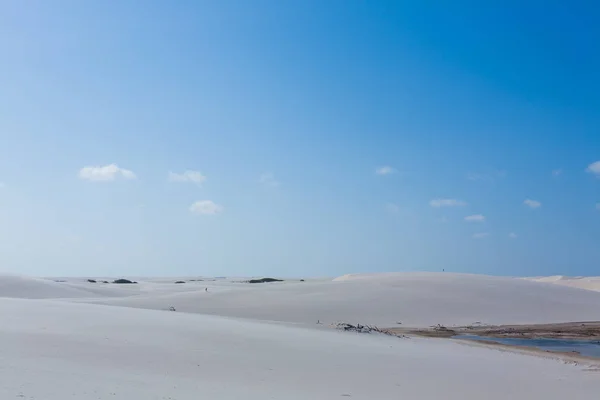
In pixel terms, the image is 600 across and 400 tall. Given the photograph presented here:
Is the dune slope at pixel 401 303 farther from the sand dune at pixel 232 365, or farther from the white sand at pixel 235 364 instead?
the sand dune at pixel 232 365

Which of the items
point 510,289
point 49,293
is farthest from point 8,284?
point 510,289

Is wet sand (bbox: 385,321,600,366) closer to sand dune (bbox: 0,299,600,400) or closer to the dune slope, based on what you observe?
the dune slope

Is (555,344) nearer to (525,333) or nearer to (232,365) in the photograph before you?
(525,333)

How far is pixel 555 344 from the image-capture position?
13.9 meters

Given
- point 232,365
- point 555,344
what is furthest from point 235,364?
point 555,344

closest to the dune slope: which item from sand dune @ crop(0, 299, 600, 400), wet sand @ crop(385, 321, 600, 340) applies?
wet sand @ crop(385, 321, 600, 340)

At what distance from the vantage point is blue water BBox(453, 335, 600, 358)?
12.9 meters

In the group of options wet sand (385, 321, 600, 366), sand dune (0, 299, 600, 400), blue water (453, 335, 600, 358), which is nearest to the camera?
sand dune (0, 299, 600, 400)

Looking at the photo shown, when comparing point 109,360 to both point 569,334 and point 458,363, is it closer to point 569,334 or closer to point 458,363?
point 458,363

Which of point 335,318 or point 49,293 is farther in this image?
point 49,293

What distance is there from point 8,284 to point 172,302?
10414 millimetres

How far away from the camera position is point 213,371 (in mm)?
7629

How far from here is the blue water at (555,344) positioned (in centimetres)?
1292

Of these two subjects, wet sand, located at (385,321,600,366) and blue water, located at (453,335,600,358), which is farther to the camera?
blue water, located at (453,335,600,358)
